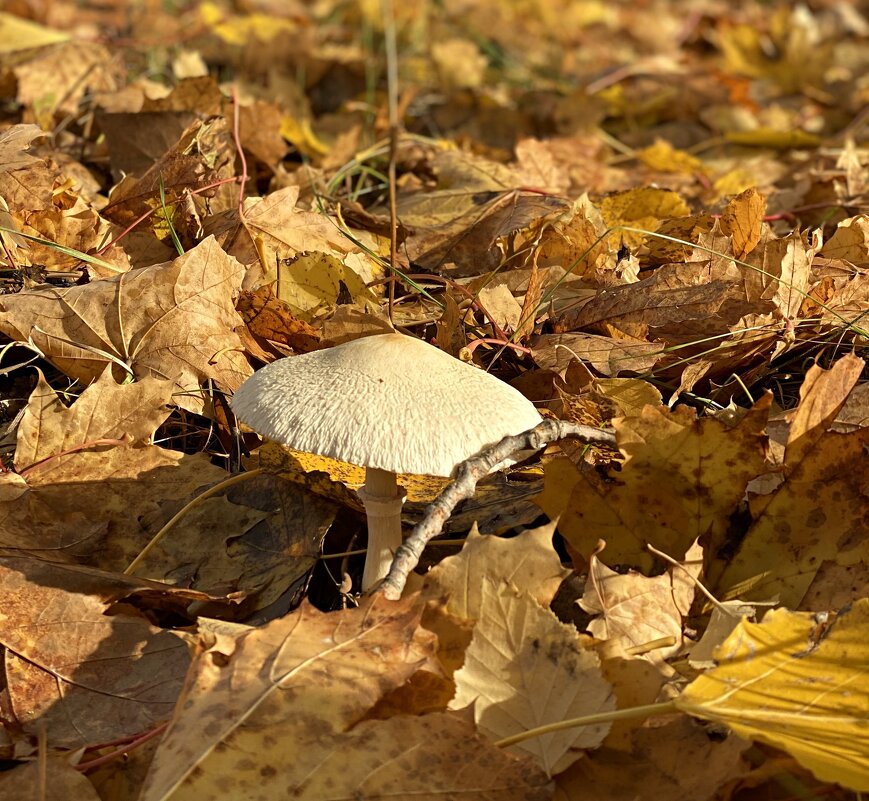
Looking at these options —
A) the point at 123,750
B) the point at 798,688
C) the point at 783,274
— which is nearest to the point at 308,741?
the point at 123,750

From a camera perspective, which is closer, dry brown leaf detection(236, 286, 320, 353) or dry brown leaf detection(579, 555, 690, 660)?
dry brown leaf detection(579, 555, 690, 660)

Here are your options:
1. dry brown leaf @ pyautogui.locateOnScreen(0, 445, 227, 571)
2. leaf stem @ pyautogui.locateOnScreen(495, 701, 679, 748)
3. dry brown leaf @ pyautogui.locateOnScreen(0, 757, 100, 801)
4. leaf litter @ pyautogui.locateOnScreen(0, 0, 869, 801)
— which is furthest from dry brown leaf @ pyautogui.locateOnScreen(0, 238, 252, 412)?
leaf stem @ pyautogui.locateOnScreen(495, 701, 679, 748)

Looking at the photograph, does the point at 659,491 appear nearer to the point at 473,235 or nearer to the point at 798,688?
the point at 798,688

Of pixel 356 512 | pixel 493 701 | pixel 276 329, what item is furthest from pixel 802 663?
pixel 276 329

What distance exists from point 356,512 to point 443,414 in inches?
20.0

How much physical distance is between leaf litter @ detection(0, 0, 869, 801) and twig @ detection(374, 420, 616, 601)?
0.05 m

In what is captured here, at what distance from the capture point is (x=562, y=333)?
7.91ft

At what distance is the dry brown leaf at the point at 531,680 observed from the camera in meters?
1.45

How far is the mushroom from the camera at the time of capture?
5.29 feet

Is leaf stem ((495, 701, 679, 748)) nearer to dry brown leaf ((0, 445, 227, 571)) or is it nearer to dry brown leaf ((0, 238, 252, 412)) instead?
dry brown leaf ((0, 445, 227, 571))

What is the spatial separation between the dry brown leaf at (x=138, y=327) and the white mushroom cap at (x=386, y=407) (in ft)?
1.68

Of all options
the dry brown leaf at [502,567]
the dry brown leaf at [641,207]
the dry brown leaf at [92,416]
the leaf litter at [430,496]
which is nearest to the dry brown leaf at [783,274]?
the leaf litter at [430,496]

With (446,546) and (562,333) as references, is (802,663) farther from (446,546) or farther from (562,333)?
(562,333)

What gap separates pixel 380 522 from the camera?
6.08 feet
